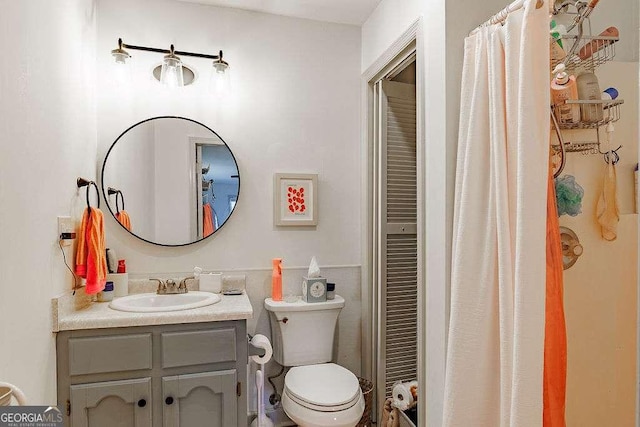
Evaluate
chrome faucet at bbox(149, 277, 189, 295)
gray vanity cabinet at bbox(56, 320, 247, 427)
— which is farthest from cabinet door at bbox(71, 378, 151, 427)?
chrome faucet at bbox(149, 277, 189, 295)

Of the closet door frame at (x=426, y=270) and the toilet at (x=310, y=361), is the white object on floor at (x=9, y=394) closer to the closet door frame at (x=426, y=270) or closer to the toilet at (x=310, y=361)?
the toilet at (x=310, y=361)

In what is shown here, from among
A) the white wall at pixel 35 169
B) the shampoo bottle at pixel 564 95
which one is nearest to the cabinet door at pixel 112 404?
the white wall at pixel 35 169

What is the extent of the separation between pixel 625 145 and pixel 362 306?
163 cm

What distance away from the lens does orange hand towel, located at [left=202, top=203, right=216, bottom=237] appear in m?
2.26

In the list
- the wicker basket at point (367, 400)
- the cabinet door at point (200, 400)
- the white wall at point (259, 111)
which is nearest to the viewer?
the cabinet door at point (200, 400)

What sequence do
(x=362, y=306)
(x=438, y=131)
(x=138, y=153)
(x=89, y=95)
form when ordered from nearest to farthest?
1. (x=438, y=131)
2. (x=89, y=95)
3. (x=138, y=153)
4. (x=362, y=306)

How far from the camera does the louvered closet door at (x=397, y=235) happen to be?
2393 mm

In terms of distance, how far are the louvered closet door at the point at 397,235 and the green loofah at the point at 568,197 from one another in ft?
3.24

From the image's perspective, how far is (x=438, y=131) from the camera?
161 centimetres

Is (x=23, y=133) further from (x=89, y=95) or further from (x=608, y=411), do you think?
(x=608, y=411)

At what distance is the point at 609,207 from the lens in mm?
1656

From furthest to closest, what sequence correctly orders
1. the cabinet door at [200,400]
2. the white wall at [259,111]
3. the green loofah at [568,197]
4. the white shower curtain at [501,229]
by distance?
the white wall at [259,111]
the cabinet door at [200,400]
the green loofah at [568,197]
the white shower curtain at [501,229]

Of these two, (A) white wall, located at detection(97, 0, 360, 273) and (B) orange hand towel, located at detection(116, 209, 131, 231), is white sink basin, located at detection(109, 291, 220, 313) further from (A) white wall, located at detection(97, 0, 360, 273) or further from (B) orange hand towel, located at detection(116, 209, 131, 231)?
(B) orange hand towel, located at detection(116, 209, 131, 231)

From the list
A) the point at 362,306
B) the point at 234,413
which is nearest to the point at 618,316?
the point at 362,306
